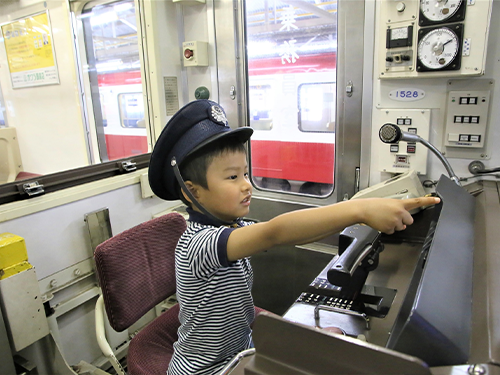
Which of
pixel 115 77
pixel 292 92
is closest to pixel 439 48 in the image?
pixel 292 92

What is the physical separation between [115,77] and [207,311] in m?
2.47

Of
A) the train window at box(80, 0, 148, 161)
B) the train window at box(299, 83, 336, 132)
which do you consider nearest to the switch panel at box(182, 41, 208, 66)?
the train window at box(80, 0, 148, 161)

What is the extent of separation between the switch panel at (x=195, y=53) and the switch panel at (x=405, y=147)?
118 centimetres

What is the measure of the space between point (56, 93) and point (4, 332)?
6.23ft

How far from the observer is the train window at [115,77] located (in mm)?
2625

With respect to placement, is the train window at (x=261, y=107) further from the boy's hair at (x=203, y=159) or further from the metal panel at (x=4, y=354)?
the metal panel at (x=4, y=354)

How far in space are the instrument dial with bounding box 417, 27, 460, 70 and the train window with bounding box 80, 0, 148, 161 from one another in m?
1.82

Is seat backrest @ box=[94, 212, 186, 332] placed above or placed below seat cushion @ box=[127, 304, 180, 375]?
above

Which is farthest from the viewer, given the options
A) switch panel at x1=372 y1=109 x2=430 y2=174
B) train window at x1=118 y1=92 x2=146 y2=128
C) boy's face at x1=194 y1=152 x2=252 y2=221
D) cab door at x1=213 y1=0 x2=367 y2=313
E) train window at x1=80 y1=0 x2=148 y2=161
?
train window at x1=118 y1=92 x2=146 y2=128

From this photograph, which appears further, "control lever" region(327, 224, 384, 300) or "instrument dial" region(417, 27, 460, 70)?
"instrument dial" region(417, 27, 460, 70)

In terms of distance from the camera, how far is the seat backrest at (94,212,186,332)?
135 cm

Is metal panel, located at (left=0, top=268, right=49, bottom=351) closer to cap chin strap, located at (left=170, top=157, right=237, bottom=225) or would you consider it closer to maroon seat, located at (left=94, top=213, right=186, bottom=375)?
maroon seat, located at (left=94, top=213, right=186, bottom=375)

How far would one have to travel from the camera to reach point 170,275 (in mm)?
1595

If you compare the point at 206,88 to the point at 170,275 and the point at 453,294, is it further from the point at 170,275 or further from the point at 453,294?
the point at 453,294
